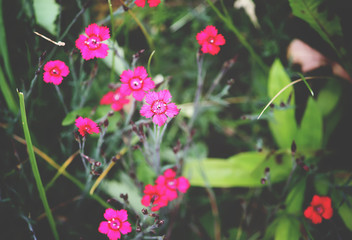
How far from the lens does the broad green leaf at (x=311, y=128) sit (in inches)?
53.1

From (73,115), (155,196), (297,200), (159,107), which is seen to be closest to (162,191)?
(155,196)

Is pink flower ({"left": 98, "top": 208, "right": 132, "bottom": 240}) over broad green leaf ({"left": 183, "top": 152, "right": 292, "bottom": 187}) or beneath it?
over

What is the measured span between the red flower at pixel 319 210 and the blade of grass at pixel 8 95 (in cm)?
127

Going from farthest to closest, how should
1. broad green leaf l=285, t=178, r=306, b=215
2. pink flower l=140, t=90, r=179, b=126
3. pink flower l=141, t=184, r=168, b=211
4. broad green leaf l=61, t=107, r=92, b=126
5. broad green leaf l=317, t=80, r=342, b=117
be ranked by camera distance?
1. broad green leaf l=317, t=80, r=342, b=117
2. broad green leaf l=285, t=178, r=306, b=215
3. broad green leaf l=61, t=107, r=92, b=126
4. pink flower l=141, t=184, r=168, b=211
5. pink flower l=140, t=90, r=179, b=126

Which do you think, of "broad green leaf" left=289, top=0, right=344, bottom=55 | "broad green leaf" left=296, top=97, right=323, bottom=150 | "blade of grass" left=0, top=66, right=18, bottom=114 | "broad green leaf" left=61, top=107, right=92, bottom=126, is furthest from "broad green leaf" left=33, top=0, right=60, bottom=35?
"broad green leaf" left=296, top=97, right=323, bottom=150

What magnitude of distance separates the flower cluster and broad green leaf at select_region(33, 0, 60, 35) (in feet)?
2.91

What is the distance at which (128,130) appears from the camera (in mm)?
1230

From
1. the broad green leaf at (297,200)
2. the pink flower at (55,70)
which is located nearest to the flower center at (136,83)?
the pink flower at (55,70)

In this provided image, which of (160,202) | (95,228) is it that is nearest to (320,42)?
(160,202)

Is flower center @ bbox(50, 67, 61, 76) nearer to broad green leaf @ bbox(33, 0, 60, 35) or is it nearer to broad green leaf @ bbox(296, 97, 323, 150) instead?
broad green leaf @ bbox(33, 0, 60, 35)

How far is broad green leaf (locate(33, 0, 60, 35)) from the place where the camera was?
1367mm

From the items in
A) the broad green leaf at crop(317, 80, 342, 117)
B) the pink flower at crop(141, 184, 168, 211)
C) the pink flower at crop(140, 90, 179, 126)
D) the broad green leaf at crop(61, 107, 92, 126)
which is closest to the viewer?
the pink flower at crop(140, 90, 179, 126)

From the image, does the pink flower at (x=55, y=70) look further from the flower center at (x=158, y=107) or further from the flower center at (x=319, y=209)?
the flower center at (x=319, y=209)

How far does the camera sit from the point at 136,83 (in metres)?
0.93
